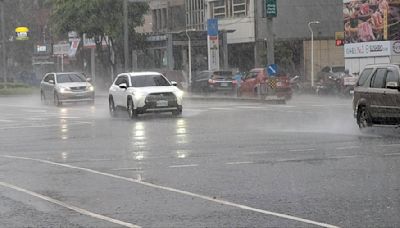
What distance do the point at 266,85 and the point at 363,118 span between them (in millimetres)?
16110

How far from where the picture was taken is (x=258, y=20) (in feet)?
185

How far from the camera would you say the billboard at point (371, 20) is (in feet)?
142

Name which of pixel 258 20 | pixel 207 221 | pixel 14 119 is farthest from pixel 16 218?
pixel 258 20

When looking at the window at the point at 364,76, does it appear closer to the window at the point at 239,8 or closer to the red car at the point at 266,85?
the red car at the point at 266,85

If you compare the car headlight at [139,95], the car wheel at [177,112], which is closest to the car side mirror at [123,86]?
the car headlight at [139,95]

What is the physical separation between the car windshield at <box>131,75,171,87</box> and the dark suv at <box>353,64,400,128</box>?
8.84 m

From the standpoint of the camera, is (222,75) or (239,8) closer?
(222,75)

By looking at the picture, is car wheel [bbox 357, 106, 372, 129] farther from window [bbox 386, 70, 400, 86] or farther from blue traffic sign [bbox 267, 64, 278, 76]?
blue traffic sign [bbox 267, 64, 278, 76]

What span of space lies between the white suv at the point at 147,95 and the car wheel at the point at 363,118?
317 inches

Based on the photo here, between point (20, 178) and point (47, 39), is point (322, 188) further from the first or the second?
point (47, 39)

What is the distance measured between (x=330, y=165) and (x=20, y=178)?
5019mm

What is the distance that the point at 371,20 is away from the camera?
44.9 metres

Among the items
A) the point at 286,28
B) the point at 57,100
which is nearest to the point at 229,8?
the point at 286,28

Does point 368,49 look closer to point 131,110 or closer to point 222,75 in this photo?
point 222,75
